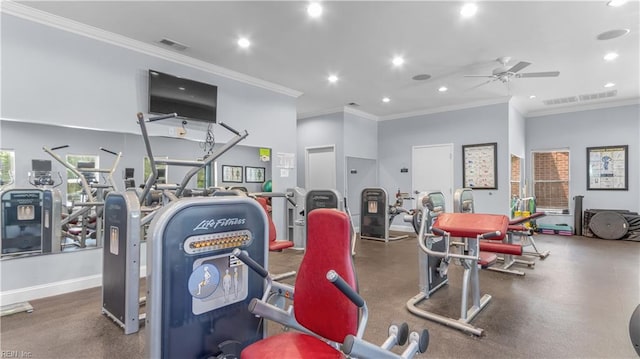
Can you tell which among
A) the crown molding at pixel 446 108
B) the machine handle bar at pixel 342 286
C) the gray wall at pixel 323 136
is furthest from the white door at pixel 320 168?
the machine handle bar at pixel 342 286

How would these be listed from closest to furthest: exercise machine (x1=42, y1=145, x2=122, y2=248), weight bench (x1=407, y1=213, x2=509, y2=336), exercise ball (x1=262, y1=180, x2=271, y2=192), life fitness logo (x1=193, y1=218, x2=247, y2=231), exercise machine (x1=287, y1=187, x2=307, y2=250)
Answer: life fitness logo (x1=193, y1=218, x2=247, y2=231), weight bench (x1=407, y1=213, x2=509, y2=336), exercise machine (x1=42, y1=145, x2=122, y2=248), exercise machine (x1=287, y1=187, x2=307, y2=250), exercise ball (x1=262, y1=180, x2=271, y2=192)

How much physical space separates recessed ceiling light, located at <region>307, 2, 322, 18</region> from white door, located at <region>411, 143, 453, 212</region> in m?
5.12

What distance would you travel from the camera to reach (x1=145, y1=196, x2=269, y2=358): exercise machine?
1513mm

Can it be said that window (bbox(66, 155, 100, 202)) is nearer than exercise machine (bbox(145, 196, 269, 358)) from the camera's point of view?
No

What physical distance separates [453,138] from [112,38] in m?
6.60

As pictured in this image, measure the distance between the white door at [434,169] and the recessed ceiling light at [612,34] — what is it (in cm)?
361

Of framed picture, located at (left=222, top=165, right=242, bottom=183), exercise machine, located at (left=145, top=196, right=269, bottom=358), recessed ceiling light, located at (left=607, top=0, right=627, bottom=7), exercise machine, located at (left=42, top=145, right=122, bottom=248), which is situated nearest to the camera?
exercise machine, located at (left=145, top=196, right=269, bottom=358)

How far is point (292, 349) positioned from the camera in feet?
4.57

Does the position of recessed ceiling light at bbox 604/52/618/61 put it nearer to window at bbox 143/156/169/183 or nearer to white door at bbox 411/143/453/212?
white door at bbox 411/143/453/212

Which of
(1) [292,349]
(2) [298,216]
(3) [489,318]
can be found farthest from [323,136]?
(1) [292,349]

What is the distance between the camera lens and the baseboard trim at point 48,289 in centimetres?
310

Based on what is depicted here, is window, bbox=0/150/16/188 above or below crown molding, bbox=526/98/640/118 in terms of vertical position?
below

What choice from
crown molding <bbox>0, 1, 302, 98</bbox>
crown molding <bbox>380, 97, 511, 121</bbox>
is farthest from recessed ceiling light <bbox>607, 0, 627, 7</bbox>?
crown molding <bbox>0, 1, 302, 98</bbox>

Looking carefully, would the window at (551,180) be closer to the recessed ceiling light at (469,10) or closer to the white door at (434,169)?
the white door at (434,169)
